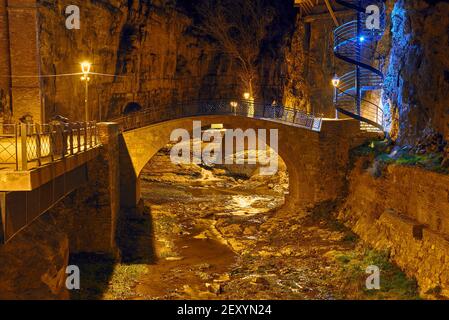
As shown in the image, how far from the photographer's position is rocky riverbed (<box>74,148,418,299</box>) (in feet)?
45.0

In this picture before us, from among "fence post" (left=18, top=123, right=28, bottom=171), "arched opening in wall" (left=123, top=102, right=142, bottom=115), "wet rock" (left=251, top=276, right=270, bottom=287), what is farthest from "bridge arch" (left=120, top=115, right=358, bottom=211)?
"fence post" (left=18, top=123, right=28, bottom=171)

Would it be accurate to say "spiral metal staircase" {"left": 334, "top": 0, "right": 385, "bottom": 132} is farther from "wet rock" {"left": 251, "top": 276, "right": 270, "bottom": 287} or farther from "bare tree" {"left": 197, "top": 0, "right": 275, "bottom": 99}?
"bare tree" {"left": 197, "top": 0, "right": 275, "bottom": 99}

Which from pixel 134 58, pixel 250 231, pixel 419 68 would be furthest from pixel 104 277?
pixel 134 58

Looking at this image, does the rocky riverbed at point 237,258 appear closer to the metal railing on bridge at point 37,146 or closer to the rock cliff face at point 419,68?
the metal railing on bridge at point 37,146

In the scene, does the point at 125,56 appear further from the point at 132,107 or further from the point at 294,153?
the point at 294,153

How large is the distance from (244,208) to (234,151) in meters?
9.82

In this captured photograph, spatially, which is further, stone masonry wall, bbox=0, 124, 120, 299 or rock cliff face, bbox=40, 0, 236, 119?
rock cliff face, bbox=40, 0, 236, 119

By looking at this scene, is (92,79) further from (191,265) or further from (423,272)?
(423,272)

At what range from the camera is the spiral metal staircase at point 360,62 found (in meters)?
21.1

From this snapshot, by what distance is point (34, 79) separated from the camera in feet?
63.9

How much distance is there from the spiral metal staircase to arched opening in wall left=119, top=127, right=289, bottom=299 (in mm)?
5718

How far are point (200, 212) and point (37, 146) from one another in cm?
1400

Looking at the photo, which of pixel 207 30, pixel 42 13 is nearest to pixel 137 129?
pixel 42 13

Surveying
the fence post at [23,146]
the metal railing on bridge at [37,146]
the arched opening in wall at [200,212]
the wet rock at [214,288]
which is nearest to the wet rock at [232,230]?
the arched opening in wall at [200,212]
